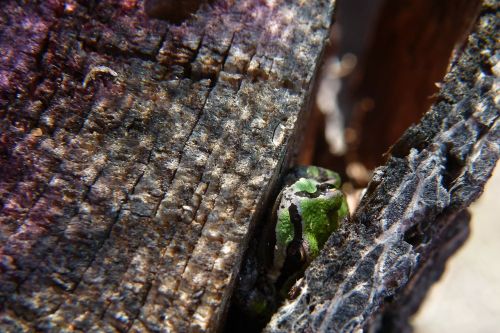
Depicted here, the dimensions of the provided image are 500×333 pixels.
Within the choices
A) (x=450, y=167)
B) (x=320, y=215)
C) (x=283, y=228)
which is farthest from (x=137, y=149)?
(x=450, y=167)

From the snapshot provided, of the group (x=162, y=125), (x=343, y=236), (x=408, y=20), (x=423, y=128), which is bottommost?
(x=343, y=236)

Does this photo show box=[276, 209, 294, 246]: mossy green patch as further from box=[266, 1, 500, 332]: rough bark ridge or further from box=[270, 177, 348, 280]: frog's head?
box=[266, 1, 500, 332]: rough bark ridge

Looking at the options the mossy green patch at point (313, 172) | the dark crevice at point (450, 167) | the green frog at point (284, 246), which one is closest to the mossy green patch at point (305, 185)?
the green frog at point (284, 246)

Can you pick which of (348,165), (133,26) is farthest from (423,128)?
(348,165)

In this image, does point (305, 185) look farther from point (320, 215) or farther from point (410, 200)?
point (410, 200)

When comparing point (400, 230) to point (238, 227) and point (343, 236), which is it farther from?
point (238, 227)

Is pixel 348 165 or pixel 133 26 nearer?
pixel 133 26

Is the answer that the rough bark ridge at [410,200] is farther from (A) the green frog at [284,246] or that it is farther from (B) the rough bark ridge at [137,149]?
(B) the rough bark ridge at [137,149]

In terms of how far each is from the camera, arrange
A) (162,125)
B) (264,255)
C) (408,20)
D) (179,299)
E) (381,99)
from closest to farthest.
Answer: (179,299) → (162,125) → (264,255) → (408,20) → (381,99)
